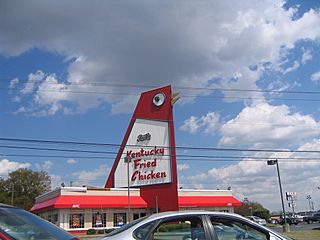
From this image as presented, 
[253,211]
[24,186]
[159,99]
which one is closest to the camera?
[159,99]

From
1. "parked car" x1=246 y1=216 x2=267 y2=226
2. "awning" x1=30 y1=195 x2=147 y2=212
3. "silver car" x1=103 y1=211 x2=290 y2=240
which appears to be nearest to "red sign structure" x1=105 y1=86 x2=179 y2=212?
"awning" x1=30 y1=195 x2=147 y2=212

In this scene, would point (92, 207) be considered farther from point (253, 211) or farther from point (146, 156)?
point (253, 211)

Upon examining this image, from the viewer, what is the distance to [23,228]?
471 cm

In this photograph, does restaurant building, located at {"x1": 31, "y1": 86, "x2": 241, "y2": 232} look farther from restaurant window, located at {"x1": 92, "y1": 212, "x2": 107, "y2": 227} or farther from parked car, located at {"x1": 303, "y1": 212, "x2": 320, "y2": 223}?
parked car, located at {"x1": 303, "y1": 212, "x2": 320, "y2": 223}

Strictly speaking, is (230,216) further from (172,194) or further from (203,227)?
(172,194)

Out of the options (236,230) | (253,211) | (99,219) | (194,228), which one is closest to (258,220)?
(99,219)

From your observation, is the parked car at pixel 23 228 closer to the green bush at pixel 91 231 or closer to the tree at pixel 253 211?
the green bush at pixel 91 231

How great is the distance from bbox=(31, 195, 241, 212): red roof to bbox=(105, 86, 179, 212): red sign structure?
2474mm

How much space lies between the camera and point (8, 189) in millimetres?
85938

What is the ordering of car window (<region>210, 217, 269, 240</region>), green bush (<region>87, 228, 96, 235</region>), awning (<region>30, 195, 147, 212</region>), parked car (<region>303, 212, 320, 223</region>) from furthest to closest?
parked car (<region>303, 212, 320, 223</region>) → awning (<region>30, 195, 147, 212</region>) → green bush (<region>87, 228, 96, 235</region>) → car window (<region>210, 217, 269, 240</region>)

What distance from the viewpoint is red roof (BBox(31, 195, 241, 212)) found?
48.7m

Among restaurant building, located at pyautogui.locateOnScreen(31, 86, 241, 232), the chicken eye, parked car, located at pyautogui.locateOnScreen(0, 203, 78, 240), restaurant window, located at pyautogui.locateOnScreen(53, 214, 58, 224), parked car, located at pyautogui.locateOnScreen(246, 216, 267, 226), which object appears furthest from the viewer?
the chicken eye

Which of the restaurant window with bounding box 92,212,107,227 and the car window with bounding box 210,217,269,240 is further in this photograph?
the restaurant window with bounding box 92,212,107,227

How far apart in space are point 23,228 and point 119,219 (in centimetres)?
4944
